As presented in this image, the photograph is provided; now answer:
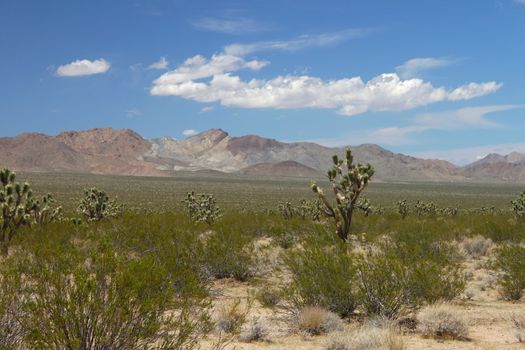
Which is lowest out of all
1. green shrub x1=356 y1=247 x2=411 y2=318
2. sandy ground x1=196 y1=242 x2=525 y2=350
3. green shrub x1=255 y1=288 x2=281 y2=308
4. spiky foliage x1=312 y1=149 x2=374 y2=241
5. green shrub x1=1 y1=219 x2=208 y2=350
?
sandy ground x1=196 y1=242 x2=525 y2=350

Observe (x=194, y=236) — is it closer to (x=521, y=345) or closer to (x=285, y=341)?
(x=285, y=341)

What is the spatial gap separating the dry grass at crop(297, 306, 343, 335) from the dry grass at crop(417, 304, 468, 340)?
4.96 ft

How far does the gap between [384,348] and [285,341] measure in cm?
212

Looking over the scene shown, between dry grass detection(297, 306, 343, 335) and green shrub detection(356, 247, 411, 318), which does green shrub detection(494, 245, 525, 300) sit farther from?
dry grass detection(297, 306, 343, 335)

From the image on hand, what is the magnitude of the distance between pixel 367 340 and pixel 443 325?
83.7 inches

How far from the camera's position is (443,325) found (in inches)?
362

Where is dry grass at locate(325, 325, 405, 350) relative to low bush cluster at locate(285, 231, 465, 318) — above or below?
below

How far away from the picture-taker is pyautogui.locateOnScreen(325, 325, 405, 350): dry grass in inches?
302

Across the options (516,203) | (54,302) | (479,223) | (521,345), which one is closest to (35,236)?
(54,302)

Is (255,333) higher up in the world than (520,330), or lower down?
lower down

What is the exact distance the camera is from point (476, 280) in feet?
49.6

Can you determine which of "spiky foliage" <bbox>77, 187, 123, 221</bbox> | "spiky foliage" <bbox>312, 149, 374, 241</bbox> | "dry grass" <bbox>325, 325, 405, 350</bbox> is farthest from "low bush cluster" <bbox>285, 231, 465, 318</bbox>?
"spiky foliage" <bbox>77, 187, 123, 221</bbox>

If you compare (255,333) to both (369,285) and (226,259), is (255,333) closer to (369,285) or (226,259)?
(369,285)

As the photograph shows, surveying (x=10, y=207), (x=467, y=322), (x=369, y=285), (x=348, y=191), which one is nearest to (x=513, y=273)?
(x=467, y=322)
